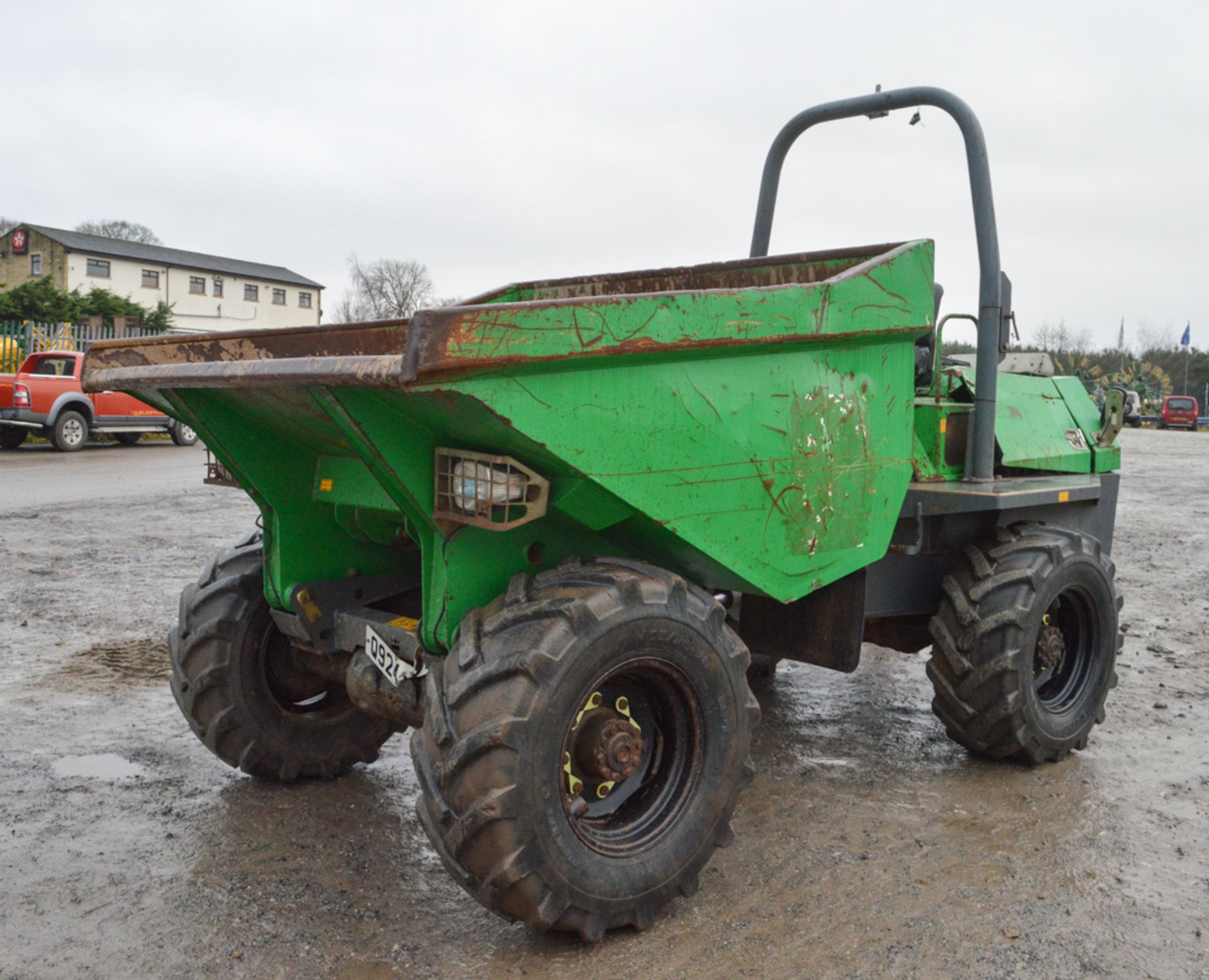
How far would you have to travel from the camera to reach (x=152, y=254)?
172ft

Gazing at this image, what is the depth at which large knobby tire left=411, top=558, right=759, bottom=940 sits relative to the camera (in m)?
2.66

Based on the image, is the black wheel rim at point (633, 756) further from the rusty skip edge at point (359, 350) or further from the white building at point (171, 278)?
the white building at point (171, 278)

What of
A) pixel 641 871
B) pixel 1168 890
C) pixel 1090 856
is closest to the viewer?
pixel 641 871

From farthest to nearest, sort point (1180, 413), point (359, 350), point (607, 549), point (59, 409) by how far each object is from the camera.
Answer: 1. point (1180, 413)
2. point (59, 409)
3. point (359, 350)
4. point (607, 549)

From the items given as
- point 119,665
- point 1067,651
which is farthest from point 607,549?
point 119,665

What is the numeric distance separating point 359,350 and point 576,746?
5.39 ft

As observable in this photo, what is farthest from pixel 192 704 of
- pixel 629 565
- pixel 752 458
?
pixel 752 458

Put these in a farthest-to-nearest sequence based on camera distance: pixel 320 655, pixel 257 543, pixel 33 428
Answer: pixel 33 428 < pixel 257 543 < pixel 320 655

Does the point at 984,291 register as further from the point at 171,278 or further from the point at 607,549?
the point at 171,278

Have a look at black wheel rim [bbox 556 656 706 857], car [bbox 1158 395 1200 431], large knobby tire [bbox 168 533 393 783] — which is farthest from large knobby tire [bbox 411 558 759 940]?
car [bbox 1158 395 1200 431]

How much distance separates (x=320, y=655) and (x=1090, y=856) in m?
2.65

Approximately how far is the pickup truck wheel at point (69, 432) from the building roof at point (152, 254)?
115 ft

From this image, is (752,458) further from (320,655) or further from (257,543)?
(257,543)

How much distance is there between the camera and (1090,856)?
3.51m
